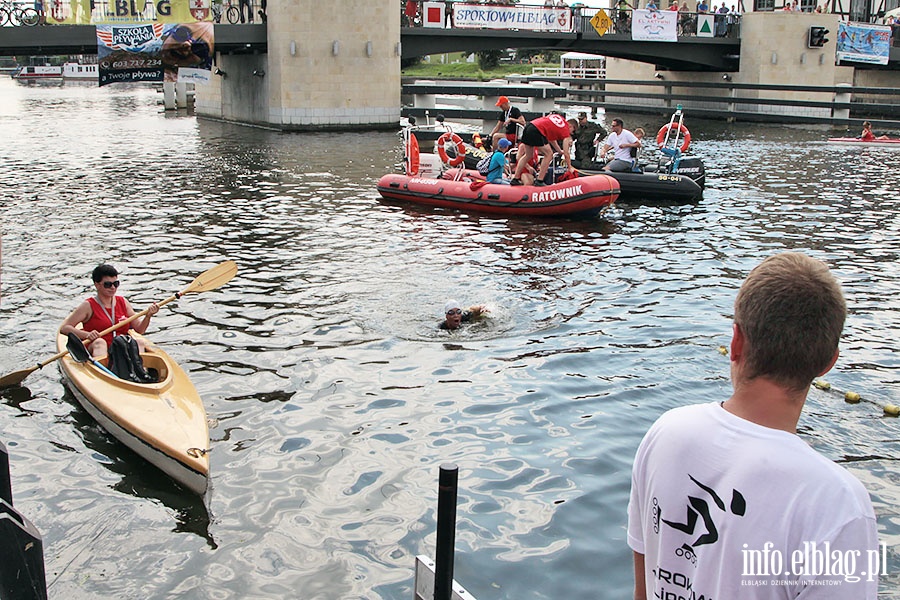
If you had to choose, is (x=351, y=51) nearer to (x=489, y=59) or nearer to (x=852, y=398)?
(x=852, y=398)

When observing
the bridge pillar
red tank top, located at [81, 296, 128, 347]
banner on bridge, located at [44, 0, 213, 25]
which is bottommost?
red tank top, located at [81, 296, 128, 347]

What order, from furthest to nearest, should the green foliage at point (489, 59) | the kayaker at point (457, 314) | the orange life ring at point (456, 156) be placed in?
the green foliage at point (489, 59), the orange life ring at point (456, 156), the kayaker at point (457, 314)

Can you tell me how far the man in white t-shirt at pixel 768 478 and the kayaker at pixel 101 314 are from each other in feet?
24.7

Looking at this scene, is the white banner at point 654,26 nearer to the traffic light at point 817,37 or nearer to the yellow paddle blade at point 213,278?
the traffic light at point 817,37

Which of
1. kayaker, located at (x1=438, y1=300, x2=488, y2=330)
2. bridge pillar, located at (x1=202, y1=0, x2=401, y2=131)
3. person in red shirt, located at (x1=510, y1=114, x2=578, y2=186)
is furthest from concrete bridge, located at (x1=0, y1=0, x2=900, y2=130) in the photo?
kayaker, located at (x1=438, y1=300, x2=488, y2=330)

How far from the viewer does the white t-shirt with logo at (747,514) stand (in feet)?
7.07

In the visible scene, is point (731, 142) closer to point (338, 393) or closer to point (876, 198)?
point (876, 198)

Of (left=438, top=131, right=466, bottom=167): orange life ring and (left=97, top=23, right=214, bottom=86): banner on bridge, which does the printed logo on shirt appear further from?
(left=97, top=23, right=214, bottom=86): banner on bridge

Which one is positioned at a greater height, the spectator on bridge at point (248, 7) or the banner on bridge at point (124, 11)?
the spectator on bridge at point (248, 7)

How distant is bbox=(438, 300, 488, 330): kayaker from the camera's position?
1068 centimetres

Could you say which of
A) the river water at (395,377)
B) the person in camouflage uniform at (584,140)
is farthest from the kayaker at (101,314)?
the person in camouflage uniform at (584,140)

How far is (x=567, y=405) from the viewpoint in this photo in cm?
876

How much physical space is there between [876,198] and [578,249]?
31.9 ft

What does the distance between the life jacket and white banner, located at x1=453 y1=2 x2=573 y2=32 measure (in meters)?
33.2
